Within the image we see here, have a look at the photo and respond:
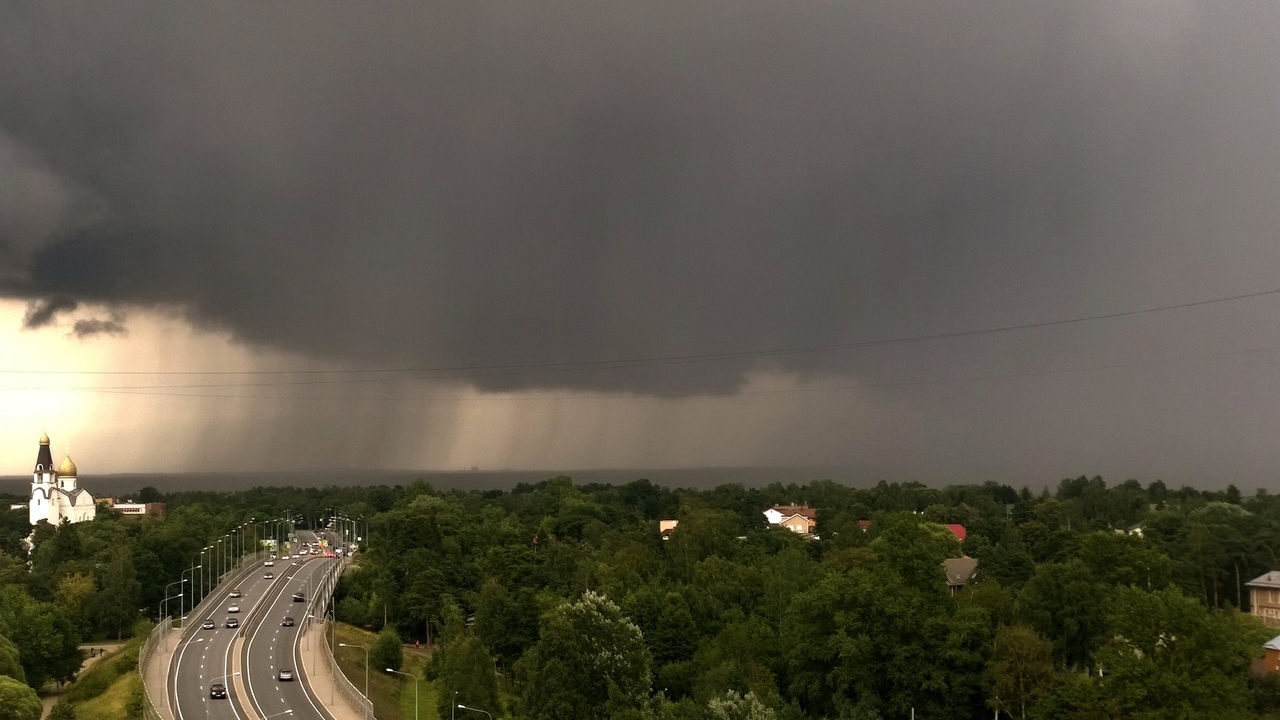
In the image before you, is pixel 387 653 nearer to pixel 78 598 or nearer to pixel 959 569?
pixel 78 598

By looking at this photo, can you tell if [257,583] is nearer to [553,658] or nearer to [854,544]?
[854,544]

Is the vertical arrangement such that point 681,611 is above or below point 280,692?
above

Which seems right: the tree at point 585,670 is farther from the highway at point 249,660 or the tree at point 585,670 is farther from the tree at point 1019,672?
the tree at point 1019,672

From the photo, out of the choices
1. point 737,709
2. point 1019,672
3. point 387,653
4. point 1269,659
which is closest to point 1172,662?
point 1019,672

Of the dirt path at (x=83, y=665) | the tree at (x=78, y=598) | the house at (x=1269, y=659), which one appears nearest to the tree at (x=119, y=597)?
the tree at (x=78, y=598)

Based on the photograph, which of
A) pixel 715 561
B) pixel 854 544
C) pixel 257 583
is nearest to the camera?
pixel 715 561

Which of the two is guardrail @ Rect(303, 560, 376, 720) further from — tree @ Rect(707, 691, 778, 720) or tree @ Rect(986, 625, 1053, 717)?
tree @ Rect(986, 625, 1053, 717)

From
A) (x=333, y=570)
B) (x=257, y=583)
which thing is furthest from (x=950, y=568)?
(x=257, y=583)

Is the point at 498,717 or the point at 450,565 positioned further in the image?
the point at 450,565
